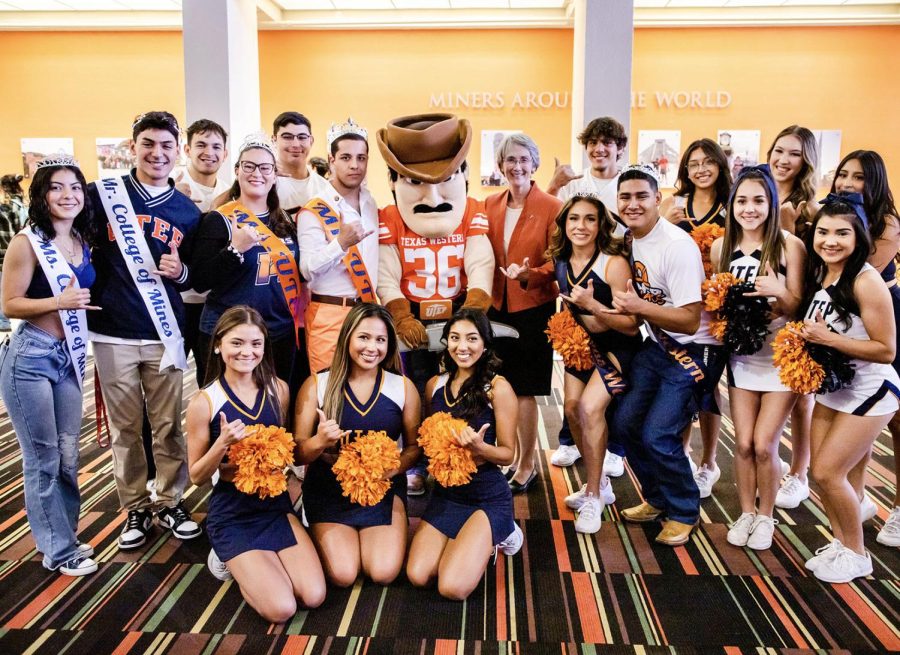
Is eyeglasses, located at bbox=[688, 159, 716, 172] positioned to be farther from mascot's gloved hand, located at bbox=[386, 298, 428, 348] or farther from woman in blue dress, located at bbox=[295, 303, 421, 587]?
woman in blue dress, located at bbox=[295, 303, 421, 587]

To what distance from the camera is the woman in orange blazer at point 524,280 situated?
124 inches

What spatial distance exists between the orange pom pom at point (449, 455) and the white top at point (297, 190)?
1.40 metres

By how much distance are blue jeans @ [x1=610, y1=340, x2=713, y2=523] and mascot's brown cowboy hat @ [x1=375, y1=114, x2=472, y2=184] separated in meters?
1.15

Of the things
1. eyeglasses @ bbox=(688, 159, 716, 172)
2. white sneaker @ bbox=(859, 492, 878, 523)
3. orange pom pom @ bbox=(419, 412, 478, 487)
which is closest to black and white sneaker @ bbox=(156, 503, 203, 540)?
orange pom pom @ bbox=(419, 412, 478, 487)

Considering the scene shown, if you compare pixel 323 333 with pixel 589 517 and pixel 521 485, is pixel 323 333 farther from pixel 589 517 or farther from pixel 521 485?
pixel 589 517

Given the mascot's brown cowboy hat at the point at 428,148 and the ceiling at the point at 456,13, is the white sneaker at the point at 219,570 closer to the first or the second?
the mascot's brown cowboy hat at the point at 428,148

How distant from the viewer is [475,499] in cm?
254

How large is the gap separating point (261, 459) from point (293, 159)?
5.41 feet

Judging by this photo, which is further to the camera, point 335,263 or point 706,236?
point 706,236

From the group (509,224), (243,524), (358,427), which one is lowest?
(243,524)

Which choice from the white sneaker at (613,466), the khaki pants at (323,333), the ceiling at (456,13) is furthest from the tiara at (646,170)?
the ceiling at (456,13)

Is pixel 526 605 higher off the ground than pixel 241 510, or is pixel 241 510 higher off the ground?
pixel 241 510

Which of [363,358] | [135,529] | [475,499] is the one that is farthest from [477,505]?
[135,529]

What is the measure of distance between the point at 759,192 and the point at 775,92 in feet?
20.2
